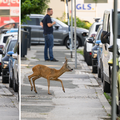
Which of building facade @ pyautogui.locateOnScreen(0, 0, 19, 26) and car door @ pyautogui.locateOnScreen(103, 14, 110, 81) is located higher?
building facade @ pyautogui.locateOnScreen(0, 0, 19, 26)

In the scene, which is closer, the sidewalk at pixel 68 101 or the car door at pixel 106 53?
the sidewalk at pixel 68 101

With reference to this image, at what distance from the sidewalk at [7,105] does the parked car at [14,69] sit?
14cm

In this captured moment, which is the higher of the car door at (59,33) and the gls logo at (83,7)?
the gls logo at (83,7)

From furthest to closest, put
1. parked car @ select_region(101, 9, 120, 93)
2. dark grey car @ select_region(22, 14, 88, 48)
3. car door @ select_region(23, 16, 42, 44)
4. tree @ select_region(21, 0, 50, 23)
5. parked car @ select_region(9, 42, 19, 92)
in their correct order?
car door @ select_region(23, 16, 42, 44), dark grey car @ select_region(22, 14, 88, 48), tree @ select_region(21, 0, 50, 23), parked car @ select_region(101, 9, 120, 93), parked car @ select_region(9, 42, 19, 92)

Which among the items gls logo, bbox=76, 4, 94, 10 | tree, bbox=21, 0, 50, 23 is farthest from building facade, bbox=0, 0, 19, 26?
gls logo, bbox=76, 4, 94, 10

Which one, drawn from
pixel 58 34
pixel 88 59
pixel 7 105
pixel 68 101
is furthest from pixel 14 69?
pixel 58 34

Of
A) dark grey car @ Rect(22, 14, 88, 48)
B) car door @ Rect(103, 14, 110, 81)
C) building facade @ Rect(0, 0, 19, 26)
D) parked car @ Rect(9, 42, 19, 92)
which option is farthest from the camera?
dark grey car @ Rect(22, 14, 88, 48)

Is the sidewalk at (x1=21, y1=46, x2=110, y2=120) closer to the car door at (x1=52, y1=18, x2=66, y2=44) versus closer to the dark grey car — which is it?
the dark grey car

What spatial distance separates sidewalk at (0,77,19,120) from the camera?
5.07 metres

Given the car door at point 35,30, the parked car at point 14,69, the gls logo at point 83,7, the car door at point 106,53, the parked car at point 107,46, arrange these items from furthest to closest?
the gls logo at point 83,7, the car door at point 35,30, the car door at point 106,53, the parked car at point 107,46, the parked car at point 14,69

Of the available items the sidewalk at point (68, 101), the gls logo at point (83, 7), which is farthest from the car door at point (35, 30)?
the sidewalk at point (68, 101)

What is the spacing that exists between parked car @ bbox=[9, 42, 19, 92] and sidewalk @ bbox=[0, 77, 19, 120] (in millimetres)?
140

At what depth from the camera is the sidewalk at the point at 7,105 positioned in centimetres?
507

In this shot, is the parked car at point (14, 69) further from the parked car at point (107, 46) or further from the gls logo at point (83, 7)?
the gls logo at point (83, 7)
